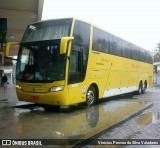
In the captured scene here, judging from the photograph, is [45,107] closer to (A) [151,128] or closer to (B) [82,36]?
(B) [82,36]

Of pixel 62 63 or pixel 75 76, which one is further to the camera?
pixel 75 76

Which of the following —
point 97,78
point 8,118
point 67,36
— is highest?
point 67,36

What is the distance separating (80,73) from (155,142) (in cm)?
563

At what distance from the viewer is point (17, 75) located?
41.1ft

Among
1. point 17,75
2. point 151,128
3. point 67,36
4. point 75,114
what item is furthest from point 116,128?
point 17,75

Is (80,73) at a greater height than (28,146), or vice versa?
(80,73)

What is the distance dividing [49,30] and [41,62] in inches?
55.5

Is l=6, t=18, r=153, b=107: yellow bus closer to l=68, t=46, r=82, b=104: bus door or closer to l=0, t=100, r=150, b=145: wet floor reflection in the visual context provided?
l=68, t=46, r=82, b=104: bus door

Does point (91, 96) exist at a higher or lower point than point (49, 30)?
lower

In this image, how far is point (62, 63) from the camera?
1147cm

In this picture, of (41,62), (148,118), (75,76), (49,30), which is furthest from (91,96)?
(49,30)

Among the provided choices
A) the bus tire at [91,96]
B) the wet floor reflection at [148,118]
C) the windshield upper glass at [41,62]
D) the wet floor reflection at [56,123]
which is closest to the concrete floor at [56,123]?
the wet floor reflection at [56,123]

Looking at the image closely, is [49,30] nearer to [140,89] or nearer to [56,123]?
[56,123]

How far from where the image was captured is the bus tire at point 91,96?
534 inches
